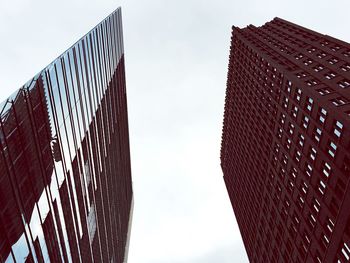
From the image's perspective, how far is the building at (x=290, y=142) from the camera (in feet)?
148

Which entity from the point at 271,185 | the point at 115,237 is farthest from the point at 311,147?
the point at 115,237

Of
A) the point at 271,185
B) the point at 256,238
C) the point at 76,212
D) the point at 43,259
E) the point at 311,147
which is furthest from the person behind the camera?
the point at 256,238

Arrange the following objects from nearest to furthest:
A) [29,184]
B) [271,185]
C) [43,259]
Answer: [29,184]
[43,259]
[271,185]

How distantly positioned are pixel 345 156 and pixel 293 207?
16438 mm

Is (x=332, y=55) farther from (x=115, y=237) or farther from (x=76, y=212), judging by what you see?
(x=115, y=237)

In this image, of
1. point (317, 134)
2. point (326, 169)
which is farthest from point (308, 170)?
point (317, 134)

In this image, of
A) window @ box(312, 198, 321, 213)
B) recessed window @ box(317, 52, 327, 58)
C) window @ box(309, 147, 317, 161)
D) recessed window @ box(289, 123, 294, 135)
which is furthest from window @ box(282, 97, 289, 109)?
window @ box(312, 198, 321, 213)

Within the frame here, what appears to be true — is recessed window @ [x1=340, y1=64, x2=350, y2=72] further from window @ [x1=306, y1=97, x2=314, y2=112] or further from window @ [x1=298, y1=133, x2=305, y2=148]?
window @ [x1=298, y1=133, x2=305, y2=148]

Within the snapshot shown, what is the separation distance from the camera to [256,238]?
75.7 meters

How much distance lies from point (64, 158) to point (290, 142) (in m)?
33.4

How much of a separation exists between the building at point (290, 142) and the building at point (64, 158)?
27.3 m

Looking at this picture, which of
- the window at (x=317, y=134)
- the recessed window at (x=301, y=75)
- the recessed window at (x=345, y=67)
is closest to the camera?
the window at (x=317, y=134)

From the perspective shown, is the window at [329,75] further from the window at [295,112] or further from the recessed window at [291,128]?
the recessed window at [291,128]

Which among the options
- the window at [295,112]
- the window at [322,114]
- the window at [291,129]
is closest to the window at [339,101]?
the window at [322,114]
